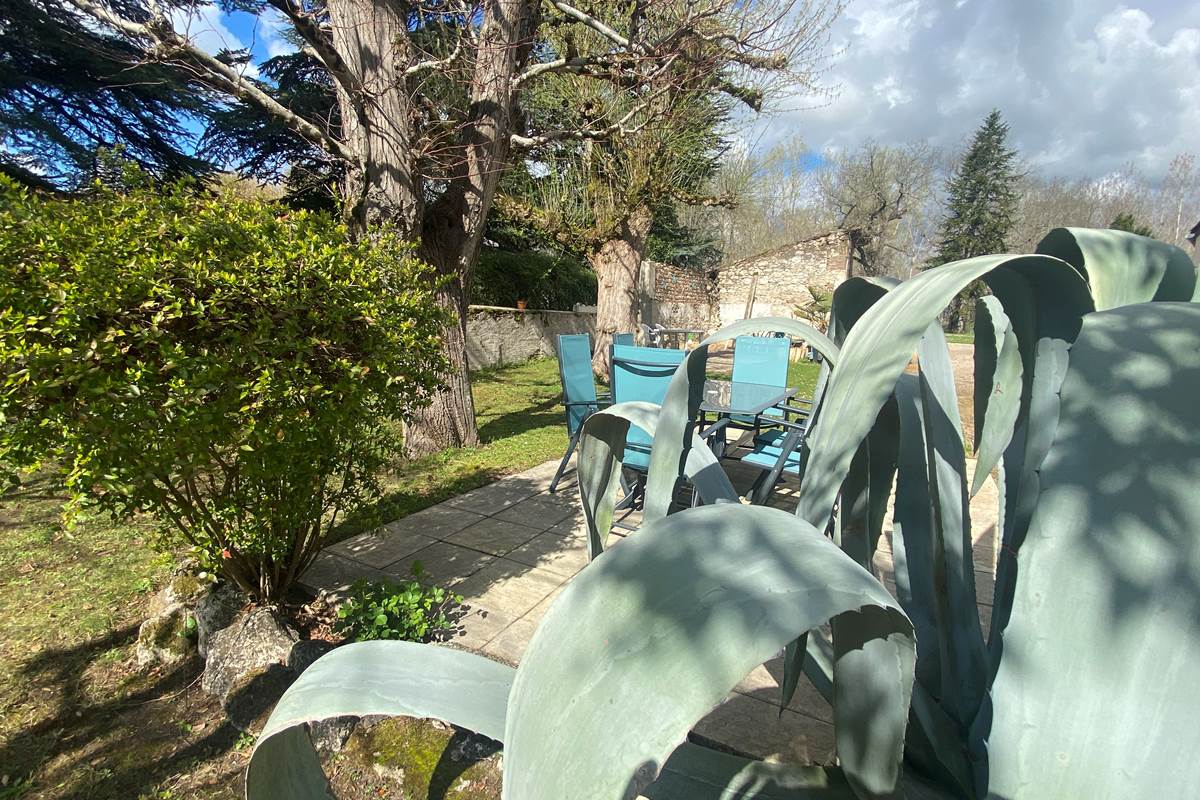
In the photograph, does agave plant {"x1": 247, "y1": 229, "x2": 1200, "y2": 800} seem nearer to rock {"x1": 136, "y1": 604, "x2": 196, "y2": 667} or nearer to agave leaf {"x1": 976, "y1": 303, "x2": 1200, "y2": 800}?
agave leaf {"x1": 976, "y1": 303, "x2": 1200, "y2": 800}

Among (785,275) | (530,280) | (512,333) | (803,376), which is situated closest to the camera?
(803,376)

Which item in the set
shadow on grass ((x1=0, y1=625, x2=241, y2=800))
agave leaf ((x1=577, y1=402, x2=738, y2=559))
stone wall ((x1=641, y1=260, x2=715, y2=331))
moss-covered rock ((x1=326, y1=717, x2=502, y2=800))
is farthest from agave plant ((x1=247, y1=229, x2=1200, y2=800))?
stone wall ((x1=641, y1=260, x2=715, y2=331))

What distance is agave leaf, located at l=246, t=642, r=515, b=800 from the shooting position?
0.81m

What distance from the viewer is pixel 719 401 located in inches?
220

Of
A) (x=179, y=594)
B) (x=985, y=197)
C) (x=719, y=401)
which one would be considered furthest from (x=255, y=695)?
(x=985, y=197)

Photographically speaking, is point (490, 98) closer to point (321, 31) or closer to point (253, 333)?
point (321, 31)

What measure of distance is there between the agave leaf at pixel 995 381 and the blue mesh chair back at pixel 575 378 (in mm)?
3441

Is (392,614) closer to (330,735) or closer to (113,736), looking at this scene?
(330,735)

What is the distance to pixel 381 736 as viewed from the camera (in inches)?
72.6

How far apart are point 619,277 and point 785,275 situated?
13.4m

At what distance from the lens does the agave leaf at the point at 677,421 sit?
48.1 inches

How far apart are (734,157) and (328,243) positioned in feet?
36.7

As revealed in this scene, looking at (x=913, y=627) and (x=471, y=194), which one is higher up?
(x=471, y=194)

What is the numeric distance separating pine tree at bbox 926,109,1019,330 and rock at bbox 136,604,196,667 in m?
37.2
